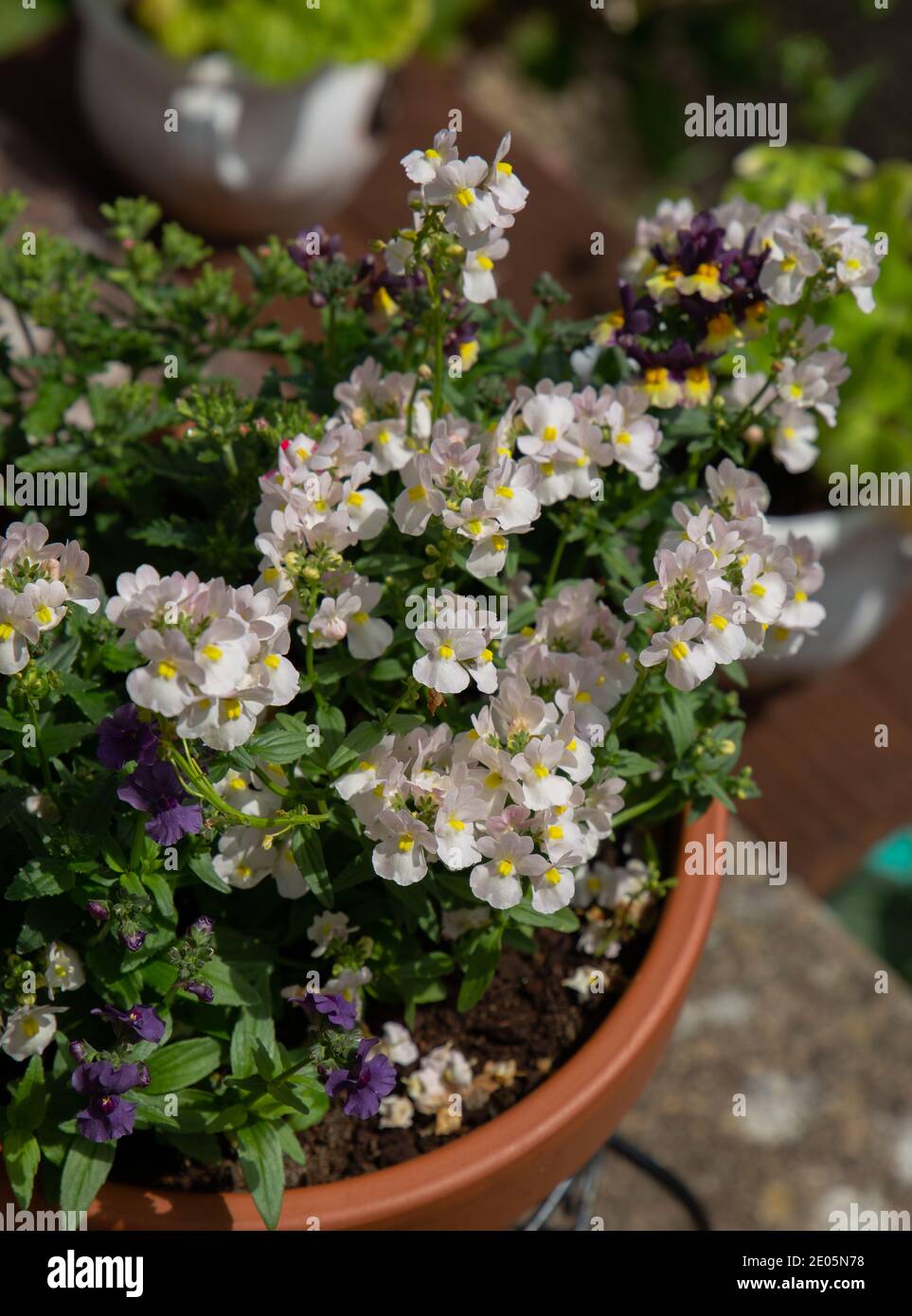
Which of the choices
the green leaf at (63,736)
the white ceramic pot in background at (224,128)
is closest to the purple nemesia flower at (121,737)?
the green leaf at (63,736)

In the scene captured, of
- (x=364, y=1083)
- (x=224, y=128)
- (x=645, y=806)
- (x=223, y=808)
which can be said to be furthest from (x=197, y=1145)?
(x=224, y=128)

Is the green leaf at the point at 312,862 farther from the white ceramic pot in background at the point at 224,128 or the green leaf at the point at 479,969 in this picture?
the white ceramic pot in background at the point at 224,128

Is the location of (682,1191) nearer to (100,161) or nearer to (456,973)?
(456,973)

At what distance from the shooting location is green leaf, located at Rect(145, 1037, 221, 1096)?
3.78ft

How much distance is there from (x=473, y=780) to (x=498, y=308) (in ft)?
1.75

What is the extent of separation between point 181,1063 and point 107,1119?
0.38 feet

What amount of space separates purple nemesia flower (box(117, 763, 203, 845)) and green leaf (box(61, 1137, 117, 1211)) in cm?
29

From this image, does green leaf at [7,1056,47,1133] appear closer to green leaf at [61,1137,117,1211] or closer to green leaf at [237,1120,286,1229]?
green leaf at [61,1137,117,1211]

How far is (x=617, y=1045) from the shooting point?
4.18 feet

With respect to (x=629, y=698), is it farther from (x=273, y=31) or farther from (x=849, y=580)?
(x=273, y=31)

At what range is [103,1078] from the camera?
1.05 meters

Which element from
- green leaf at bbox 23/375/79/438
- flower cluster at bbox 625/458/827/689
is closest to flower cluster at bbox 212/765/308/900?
flower cluster at bbox 625/458/827/689
